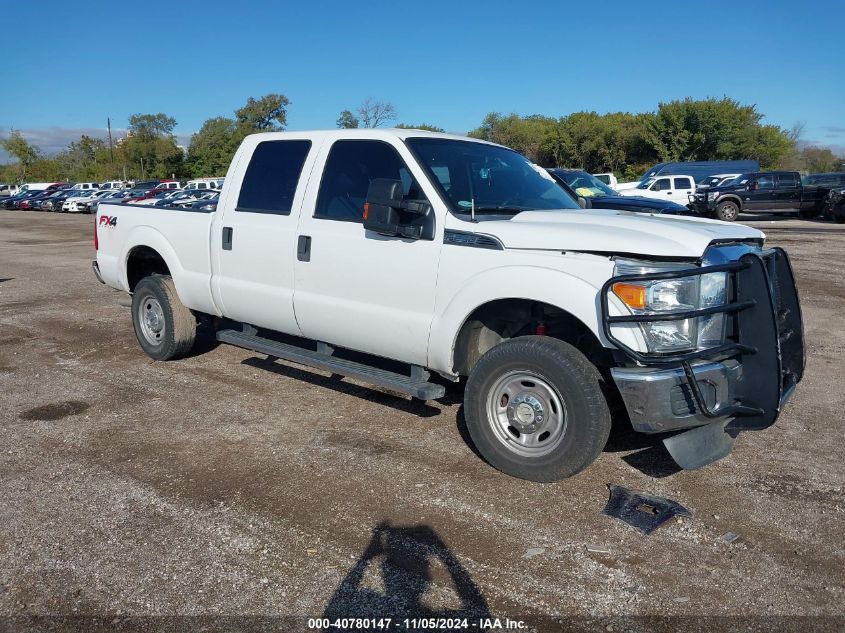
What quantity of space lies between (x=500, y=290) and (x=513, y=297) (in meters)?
0.10

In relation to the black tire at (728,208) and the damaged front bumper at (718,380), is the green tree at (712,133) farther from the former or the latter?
the damaged front bumper at (718,380)

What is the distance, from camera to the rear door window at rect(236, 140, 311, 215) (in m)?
5.68

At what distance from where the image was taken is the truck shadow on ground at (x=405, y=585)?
3.12m

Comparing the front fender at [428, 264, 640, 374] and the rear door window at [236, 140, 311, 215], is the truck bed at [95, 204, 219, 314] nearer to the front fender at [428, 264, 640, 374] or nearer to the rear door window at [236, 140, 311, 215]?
the rear door window at [236, 140, 311, 215]

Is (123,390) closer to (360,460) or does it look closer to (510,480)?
(360,460)

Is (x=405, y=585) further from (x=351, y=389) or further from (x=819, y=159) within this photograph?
(x=819, y=159)

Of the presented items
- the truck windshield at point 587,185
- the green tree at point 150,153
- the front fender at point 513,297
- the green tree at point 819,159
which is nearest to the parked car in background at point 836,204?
the truck windshield at point 587,185

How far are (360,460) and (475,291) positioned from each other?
1.32 metres

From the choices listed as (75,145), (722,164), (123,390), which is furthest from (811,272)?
(75,145)

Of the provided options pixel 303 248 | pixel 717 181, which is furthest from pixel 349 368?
pixel 717 181

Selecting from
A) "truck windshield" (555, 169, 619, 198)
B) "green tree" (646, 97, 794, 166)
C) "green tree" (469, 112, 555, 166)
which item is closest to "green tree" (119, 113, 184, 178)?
"green tree" (469, 112, 555, 166)

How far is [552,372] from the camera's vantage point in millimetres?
4141

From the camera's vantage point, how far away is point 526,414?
434 cm

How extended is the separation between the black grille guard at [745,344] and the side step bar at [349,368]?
1418 mm
